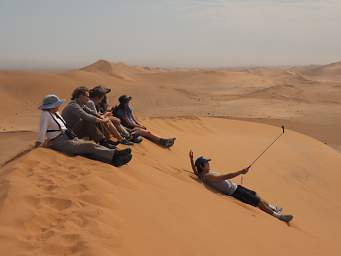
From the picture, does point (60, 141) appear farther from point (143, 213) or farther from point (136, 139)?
point (136, 139)

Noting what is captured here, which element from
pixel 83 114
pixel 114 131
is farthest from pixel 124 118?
pixel 83 114

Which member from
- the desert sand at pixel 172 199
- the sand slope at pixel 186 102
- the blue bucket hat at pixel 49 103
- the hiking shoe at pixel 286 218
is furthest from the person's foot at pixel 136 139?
the sand slope at pixel 186 102

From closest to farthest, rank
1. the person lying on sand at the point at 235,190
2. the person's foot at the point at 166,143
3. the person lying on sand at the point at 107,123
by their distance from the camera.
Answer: the person lying on sand at the point at 235,190
the person lying on sand at the point at 107,123
the person's foot at the point at 166,143

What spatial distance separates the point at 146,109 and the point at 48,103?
66.4 feet

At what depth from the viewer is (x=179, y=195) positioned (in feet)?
21.9

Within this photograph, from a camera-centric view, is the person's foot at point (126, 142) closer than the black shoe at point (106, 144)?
No

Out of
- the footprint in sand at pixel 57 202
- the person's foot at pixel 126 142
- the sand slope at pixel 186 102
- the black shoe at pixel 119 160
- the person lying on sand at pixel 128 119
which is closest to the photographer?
the footprint in sand at pixel 57 202

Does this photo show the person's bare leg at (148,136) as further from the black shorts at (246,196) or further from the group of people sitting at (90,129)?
the black shorts at (246,196)

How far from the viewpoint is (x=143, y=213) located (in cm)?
549

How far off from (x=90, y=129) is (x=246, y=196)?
9.08 feet

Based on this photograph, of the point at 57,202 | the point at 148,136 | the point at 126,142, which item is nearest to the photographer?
the point at 57,202

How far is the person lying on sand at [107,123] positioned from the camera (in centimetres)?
851

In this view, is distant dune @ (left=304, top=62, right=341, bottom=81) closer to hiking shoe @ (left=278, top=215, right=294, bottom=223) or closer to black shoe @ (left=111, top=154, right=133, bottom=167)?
hiking shoe @ (left=278, top=215, right=294, bottom=223)

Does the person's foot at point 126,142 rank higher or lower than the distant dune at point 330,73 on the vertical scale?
higher
